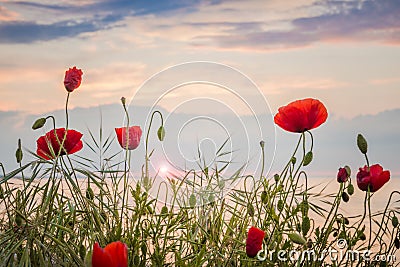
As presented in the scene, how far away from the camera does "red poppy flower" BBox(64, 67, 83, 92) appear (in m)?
1.38

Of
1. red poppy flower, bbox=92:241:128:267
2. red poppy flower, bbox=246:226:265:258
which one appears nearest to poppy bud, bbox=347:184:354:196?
red poppy flower, bbox=246:226:265:258

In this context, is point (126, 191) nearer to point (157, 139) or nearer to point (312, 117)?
point (157, 139)

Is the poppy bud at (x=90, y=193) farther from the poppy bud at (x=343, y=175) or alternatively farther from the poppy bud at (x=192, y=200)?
the poppy bud at (x=343, y=175)

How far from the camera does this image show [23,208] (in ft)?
4.54

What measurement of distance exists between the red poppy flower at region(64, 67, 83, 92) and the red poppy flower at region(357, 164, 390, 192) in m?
0.66

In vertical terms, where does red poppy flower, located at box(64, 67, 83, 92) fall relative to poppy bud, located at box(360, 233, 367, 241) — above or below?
above

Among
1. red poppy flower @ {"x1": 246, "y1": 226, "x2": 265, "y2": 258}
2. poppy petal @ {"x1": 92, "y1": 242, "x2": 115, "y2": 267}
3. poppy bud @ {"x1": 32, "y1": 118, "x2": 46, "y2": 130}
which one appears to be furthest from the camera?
poppy bud @ {"x1": 32, "y1": 118, "x2": 46, "y2": 130}

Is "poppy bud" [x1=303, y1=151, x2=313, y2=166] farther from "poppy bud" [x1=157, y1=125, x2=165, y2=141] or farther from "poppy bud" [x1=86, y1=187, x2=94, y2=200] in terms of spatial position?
"poppy bud" [x1=86, y1=187, x2=94, y2=200]

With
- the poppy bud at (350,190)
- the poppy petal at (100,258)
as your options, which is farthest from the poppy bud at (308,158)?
the poppy petal at (100,258)

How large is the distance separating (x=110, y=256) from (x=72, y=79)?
0.56 m

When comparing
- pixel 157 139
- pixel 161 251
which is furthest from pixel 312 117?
pixel 161 251

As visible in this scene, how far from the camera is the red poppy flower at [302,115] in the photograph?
1.38 m

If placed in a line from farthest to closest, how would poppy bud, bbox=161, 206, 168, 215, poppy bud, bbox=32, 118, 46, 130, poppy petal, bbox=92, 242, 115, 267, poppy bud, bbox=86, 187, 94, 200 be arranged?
poppy bud, bbox=161, 206, 168, 215
poppy bud, bbox=86, 187, 94, 200
poppy bud, bbox=32, 118, 46, 130
poppy petal, bbox=92, 242, 115, 267

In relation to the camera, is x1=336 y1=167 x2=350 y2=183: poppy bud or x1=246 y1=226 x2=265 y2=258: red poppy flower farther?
x1=336 y1=167 x2=350 y2=183: poppy bud
